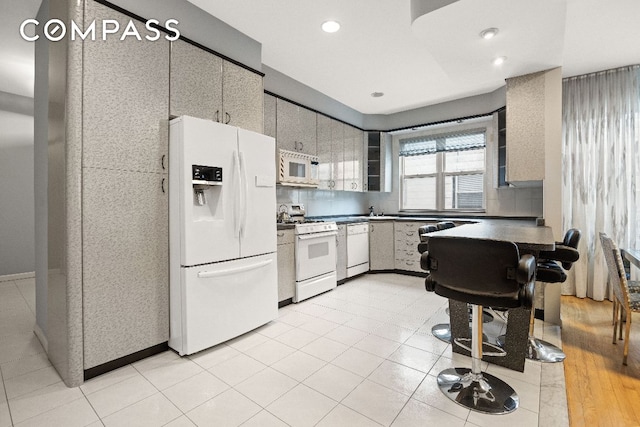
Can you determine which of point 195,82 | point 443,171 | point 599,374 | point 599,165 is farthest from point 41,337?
point 599,165

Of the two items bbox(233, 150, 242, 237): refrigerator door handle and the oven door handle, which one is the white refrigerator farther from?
the oven door handle

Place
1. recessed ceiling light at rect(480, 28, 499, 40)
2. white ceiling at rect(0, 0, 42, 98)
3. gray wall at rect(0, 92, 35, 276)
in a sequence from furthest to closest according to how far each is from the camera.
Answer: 1. gray wall at rect(0, 92, 35, 276)
2. white ceiling at rect(0, 0, 42, 98)
3. recessed ceiling light at rect(480, 28, 499, 40)

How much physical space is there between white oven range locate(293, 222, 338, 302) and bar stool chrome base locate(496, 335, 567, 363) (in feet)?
6.73

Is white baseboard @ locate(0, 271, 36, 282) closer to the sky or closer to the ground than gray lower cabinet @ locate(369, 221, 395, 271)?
closer to the ground

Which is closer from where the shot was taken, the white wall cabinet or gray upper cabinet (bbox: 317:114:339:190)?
gray upper cabinet (bbox: 317:114:339:190)

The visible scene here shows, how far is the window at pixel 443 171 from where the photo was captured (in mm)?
5074

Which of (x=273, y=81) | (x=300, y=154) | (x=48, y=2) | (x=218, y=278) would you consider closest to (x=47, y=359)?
(x=218, y=278)

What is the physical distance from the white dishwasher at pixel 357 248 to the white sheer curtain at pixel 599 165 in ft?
9.02

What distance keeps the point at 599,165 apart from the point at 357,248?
339 cm

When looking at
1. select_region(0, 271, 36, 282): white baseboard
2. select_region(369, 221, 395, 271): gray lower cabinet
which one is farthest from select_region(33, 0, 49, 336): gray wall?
select_region(369, 221, 395, 271): gray lower cabinet

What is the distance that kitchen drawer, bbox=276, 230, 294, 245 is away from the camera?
3408 millimetres

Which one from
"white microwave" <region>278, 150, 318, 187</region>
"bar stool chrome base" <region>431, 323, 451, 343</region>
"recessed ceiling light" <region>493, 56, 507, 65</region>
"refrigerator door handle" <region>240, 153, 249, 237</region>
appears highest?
"recessed ceiling light" <region>493, 56, 507, 65</region>

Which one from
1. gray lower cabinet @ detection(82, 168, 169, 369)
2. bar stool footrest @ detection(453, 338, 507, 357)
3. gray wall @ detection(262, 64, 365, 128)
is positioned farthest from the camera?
gray wall @ detection(262, 64, 365, 128)

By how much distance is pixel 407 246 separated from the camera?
4.94m
